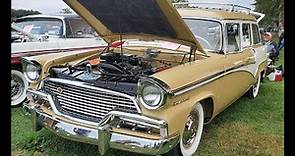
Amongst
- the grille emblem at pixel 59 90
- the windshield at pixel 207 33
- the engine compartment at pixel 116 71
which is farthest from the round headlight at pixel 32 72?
the windshield at pixel 207 33

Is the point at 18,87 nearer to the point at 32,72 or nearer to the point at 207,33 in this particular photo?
the point at 32,72

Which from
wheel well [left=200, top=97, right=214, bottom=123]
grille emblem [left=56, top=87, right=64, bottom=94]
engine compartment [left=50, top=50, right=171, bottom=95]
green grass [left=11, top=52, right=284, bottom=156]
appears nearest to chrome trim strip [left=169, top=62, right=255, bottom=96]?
wheel well [left=200, top=97, right=214, bottom=123]

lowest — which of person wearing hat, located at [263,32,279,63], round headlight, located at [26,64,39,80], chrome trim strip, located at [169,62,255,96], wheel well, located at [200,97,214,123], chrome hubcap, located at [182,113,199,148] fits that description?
chrome hubcap, located at [182,113,199,148]

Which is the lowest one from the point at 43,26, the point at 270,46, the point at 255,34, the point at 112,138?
the point at 112,138

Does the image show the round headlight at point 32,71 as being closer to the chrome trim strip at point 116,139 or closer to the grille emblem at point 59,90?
the grille emblem at point 59,90

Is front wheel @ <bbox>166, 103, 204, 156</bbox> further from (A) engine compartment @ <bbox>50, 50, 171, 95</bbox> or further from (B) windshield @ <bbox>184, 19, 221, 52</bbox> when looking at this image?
(B) windshield @ <bbox>184, 19, 221, 52</bbox>

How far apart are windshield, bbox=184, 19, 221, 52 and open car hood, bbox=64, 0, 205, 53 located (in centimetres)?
46

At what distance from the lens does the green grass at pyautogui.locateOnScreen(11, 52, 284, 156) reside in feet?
9.55

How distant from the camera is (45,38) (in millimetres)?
4652

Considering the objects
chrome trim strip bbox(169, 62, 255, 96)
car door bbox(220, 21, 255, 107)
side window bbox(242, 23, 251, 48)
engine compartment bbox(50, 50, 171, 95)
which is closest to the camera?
chrome trim strip bbox(169, 62, 255, 96)

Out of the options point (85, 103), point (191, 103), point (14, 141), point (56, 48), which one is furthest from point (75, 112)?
point (56, 48)

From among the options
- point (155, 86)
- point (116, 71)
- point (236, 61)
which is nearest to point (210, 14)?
point (236, 61)

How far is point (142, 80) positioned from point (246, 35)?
8.53 feet

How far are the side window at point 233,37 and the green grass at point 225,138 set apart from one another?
77 centimetres
